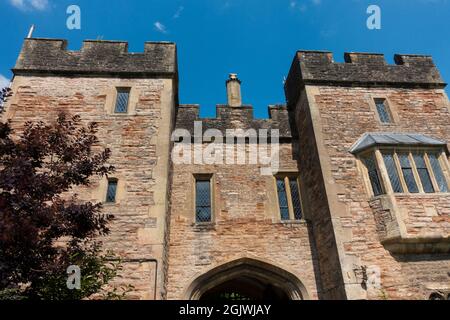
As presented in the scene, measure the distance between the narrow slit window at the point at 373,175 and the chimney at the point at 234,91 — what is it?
4.51m

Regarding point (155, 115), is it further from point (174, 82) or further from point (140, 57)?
point (140, 57)

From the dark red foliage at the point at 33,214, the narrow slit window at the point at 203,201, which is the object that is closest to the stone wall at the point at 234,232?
the narrow slit window at the point at 203,201

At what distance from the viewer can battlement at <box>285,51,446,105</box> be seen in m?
9.75

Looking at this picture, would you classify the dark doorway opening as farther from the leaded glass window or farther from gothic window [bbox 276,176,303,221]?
the leaded glass window

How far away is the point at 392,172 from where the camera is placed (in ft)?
25.8

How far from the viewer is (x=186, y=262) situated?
26.0ft

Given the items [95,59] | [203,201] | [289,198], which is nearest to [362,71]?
[289,198]

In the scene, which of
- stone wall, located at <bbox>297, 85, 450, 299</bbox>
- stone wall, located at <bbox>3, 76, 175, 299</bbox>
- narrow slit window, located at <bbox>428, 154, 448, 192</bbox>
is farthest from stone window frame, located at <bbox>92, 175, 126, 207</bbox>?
narrow slit window, located at <bbox>428, 154, 448, 192</bbox>

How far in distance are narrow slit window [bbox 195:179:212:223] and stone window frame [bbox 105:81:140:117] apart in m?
2.77

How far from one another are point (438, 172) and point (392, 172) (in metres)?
1.24

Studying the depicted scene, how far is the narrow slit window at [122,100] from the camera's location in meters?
9.01

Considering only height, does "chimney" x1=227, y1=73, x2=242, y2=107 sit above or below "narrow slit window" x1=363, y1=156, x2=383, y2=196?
above

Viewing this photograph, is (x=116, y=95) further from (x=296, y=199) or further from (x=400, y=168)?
(x=400, y=168)

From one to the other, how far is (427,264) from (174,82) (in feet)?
26.9
